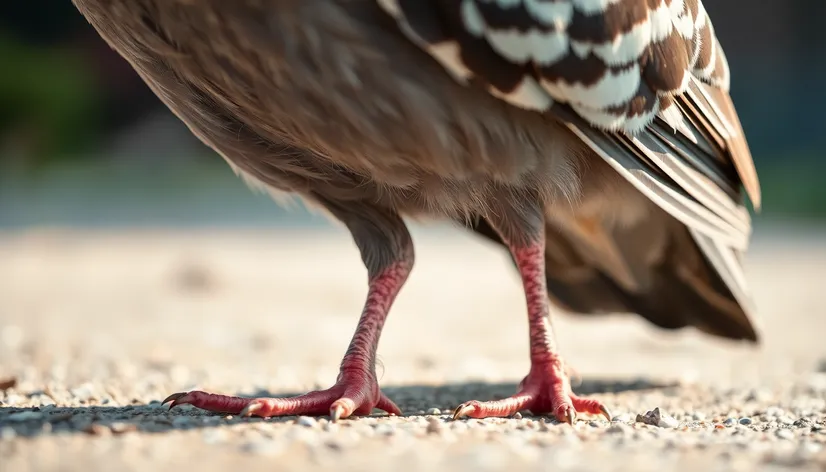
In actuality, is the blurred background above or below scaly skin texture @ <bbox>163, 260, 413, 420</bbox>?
above

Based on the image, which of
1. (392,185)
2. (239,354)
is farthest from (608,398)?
(239,354)

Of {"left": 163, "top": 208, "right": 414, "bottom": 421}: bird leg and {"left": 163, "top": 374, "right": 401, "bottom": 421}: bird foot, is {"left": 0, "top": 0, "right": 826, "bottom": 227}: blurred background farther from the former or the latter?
{"left": 163, "top": 374, "right": 401, "bottom": 421}: bird foot

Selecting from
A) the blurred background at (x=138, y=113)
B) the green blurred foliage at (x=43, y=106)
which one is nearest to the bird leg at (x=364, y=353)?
the blurred background at (x=138, y=113)

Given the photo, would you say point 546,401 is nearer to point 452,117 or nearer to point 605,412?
point 605,412

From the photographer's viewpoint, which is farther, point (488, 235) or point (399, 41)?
point (488, 235)

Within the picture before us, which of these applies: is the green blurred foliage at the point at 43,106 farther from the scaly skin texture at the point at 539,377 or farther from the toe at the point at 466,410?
the toe at the point at 466,410

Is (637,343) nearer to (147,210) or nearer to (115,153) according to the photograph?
(147,210)

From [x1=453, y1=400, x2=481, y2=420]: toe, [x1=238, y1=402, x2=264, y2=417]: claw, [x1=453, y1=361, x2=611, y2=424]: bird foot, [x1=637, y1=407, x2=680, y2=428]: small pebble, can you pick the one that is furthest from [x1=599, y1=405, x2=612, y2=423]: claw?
[x1=238, y1=402, x2=264, y2=417]: claw
